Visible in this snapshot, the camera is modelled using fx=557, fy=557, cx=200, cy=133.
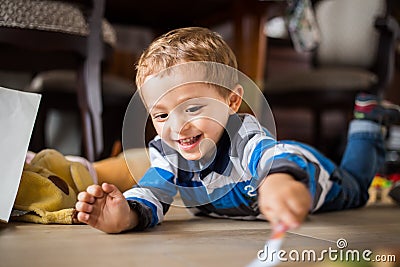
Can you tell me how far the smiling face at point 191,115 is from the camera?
0.75 m

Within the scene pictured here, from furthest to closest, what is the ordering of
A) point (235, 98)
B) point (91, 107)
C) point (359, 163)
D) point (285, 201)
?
point (91, 107) < point (359, 163) < point (235, 98) < point (285, 201)

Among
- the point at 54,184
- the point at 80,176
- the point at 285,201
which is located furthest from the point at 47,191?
the point at 285,201

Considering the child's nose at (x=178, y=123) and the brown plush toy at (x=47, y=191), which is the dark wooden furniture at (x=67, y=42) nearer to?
the brown plush toy at (x=47, y=191)

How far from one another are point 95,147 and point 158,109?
0.72 metres

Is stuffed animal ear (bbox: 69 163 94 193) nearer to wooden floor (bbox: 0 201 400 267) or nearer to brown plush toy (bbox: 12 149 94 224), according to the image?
brown plush toy (bbox: 12 149 94 224)

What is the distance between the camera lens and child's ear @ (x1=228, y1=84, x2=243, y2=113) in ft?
2.68

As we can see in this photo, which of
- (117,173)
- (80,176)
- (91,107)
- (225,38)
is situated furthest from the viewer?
(225,38)

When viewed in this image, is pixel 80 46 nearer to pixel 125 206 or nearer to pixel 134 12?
pixel 125 206

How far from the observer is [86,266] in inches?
22.0

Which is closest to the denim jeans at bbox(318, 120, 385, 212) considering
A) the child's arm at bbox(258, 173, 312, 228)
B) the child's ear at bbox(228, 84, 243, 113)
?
the child's ear at bbox(228, 84, 243, 113)

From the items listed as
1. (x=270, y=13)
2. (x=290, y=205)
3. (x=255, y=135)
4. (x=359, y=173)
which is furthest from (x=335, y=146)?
(x=290, y=205)

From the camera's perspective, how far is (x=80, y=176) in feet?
3.32

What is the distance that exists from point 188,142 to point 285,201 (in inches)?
10.5

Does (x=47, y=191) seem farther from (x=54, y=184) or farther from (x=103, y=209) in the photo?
(x=103, y=209)
